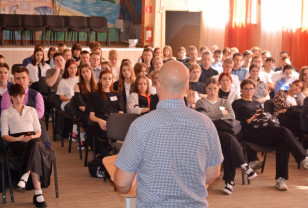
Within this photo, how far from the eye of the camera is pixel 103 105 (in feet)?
21.1

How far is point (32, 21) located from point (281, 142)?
10422 millimetres

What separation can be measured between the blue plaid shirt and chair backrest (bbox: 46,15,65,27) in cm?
1304

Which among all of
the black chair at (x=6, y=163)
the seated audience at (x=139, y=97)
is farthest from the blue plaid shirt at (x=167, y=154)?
the seated audience at (x=139, y=97)

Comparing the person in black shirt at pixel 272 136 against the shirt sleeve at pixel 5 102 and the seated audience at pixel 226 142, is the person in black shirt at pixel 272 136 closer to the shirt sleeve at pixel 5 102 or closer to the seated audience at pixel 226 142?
the seated audience at pixel 226 142

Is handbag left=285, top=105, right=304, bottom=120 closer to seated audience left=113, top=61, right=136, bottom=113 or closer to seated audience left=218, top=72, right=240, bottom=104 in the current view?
seated audience left=218, top=72, right=240, bottom=104

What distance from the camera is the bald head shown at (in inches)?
94.4

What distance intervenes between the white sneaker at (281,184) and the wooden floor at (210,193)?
6cm

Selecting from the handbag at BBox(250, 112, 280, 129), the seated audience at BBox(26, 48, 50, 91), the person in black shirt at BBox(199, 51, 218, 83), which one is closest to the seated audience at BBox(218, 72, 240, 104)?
the handbag at BBox(250, 112, 280, 129)

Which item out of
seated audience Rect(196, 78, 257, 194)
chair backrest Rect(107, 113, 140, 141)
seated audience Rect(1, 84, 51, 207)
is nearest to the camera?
seated audience Rect(1, 84, 51, 207)

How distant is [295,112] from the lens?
705cm

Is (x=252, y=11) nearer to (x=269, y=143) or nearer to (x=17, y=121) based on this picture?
(x=269, y=143)

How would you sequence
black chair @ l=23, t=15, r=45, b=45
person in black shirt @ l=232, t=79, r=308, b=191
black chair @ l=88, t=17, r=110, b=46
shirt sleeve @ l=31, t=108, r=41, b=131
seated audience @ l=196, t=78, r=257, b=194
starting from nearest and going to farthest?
shirt sleeve @ l=31, t=108, r=41, b=131
seated audience @ l=196, t=78, r=257, b=194
person in black shirt @ l=232, t=79, r=308, b=191
black chair @ l=23, t=15, r=45, b=45
black chair @ l=88, t=17, r=110, b=46

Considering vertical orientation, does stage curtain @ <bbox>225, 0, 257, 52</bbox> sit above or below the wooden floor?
above

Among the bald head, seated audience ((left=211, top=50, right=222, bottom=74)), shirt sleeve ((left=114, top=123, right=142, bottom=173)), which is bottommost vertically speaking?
shirt sleeve ((left=114, top=123, right=142, bottom=173))
